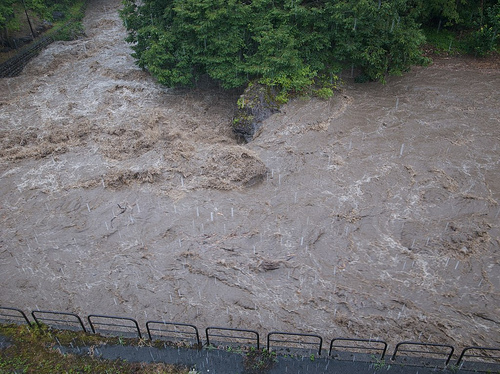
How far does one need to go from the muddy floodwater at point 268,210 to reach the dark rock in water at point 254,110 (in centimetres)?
55

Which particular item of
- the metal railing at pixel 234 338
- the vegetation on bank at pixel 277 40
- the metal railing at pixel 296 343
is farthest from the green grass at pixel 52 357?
the vegetation on bank at pixel 277 40

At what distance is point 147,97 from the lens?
20.7m

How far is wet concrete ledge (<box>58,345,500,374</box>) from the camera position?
8648 mm

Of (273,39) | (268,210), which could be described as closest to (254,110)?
(273,39)

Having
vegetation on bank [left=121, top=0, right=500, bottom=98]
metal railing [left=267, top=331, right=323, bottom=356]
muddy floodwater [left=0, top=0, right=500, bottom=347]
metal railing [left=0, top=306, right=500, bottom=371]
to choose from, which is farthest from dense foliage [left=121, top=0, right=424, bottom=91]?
metal railing [left=0, top=306, right=500, bottom=371]

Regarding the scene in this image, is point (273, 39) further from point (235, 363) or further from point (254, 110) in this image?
point (235, 363)

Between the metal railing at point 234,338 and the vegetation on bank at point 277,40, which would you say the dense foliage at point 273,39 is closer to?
the vegetation on bank at point 277,40

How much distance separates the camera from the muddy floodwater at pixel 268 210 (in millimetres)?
10977

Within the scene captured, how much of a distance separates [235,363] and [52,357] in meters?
4.31

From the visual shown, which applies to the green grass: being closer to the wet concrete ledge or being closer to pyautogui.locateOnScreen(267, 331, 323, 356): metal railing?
the wet concrete ledge

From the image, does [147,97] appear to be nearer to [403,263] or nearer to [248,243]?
[248,243]

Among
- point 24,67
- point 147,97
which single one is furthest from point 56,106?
point 24,67

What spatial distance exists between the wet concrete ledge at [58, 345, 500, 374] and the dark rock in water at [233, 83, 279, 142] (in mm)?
10877

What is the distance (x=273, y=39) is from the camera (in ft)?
58.5
